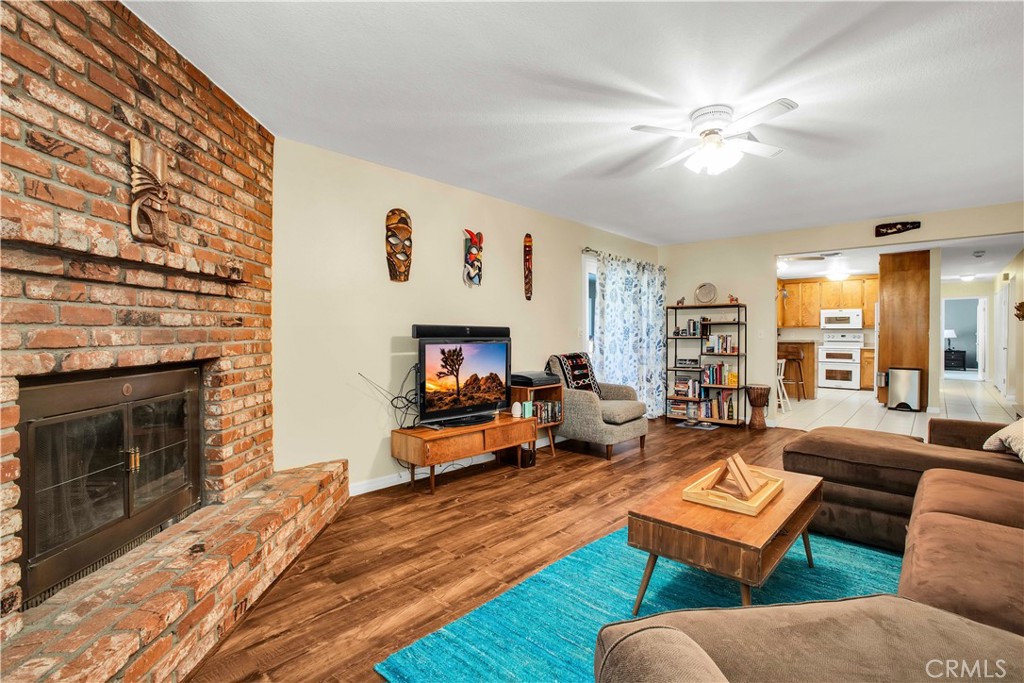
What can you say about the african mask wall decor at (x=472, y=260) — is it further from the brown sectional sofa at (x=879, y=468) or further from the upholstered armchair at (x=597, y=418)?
the brown sectional sofa at (x=879, y=468)

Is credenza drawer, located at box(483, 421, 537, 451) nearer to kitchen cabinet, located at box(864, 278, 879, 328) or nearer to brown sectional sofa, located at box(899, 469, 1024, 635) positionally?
brown sectional sofa, located at box(899, 469, 1024, 635)

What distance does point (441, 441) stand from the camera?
11.0 ft

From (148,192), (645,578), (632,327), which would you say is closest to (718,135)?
(645,578)

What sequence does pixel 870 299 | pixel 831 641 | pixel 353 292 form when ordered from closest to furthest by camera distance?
pixel 831 641 < pixel 353 292 < pixel 870 299

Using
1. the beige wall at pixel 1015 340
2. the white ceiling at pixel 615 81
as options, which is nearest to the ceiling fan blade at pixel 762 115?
the white ceiling at pixel 615 81

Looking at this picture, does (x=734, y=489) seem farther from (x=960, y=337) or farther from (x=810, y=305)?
(x=960, y=337)

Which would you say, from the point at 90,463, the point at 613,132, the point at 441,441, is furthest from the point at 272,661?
the point at 613,132

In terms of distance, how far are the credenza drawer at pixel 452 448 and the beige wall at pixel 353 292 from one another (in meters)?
0.49

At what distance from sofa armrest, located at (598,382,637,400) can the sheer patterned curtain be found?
393mm

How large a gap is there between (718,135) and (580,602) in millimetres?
2615

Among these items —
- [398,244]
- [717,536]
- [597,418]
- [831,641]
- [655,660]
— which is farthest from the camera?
[597,418]

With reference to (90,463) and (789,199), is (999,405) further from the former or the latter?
(90,463)

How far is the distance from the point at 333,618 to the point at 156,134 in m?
2.18

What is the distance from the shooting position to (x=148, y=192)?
1.81 metres
